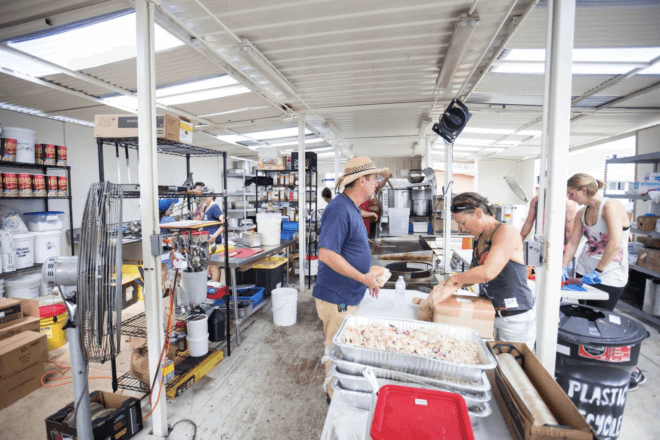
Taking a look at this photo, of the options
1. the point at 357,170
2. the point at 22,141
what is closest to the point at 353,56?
the point at 357,170

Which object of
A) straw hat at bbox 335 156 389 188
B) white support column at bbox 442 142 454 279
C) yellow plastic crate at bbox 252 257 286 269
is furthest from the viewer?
yellow plastic crate at bbox 252 257 286 269

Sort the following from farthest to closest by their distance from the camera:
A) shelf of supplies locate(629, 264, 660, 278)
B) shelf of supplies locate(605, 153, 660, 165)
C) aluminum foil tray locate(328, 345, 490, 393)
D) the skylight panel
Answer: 1. shelf of supplies locate(605, 153, 660, 165)
2. shelf of supplies locate(629, 264, 660, 278)
3. the skylight panel
4. aluminum foil tray locate(328, 345, 490, 393)

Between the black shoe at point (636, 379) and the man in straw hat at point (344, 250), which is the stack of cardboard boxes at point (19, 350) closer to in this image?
the man in straw hat at point (344, 250)

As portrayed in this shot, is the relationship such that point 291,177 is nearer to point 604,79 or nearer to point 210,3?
point 210,3

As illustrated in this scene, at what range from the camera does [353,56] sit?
121 inches

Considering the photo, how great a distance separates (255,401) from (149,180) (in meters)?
1.99

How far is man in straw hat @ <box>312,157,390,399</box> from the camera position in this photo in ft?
6.85

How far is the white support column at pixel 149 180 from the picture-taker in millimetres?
1978

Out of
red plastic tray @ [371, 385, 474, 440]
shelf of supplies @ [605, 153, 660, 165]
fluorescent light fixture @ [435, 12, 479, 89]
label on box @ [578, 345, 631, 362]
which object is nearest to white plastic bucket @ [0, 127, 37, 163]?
fluorescent light fixture @ [435, 12, 479, 89]

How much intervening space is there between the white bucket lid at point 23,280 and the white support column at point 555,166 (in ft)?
20.2

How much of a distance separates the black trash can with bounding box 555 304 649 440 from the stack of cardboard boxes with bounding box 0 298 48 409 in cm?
419

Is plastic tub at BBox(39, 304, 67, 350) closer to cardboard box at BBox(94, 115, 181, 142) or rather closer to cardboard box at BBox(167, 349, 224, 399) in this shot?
cardboard box at BBox(167, 349, 224, 399)

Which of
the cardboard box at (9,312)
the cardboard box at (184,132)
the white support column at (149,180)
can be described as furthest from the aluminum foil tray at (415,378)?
the cardboard box at (9,312)

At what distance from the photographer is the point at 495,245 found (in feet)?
6.30
